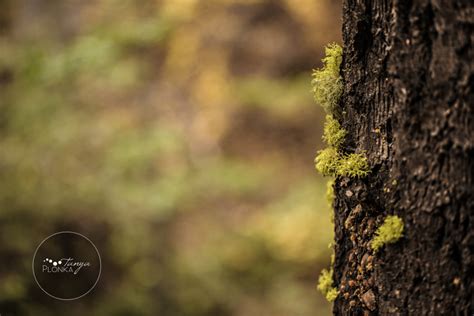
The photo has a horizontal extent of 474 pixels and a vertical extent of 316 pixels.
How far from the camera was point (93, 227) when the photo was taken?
15.5 ft

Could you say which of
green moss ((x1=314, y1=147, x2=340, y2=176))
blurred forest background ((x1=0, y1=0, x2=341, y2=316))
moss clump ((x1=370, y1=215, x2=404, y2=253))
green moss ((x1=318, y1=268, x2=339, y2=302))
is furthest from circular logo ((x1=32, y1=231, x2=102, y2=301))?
moss clump ((x1=370, y1=215, x2=404, y2=253))

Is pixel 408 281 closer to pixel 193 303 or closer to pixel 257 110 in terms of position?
pixel 193 303

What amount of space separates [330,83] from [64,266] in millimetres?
3383

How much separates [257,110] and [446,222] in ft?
23.1

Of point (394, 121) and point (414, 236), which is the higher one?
point (394, 121)

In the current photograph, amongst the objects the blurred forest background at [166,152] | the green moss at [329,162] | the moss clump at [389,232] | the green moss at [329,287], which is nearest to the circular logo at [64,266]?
the blurred forest background at [166,152]

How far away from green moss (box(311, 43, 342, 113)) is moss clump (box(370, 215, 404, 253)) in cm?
39

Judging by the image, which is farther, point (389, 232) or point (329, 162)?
point (329, 162)

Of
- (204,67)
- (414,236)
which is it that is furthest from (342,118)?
(204,67)

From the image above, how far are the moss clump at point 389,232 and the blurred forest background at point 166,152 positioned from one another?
3032 mm

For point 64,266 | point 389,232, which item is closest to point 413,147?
point 389,232

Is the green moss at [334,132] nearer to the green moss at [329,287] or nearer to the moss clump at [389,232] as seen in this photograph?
the moss clump at [389,232]

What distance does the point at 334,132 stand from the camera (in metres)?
1.49

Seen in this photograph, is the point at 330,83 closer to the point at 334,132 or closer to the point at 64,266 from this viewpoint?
the point at 334,132
